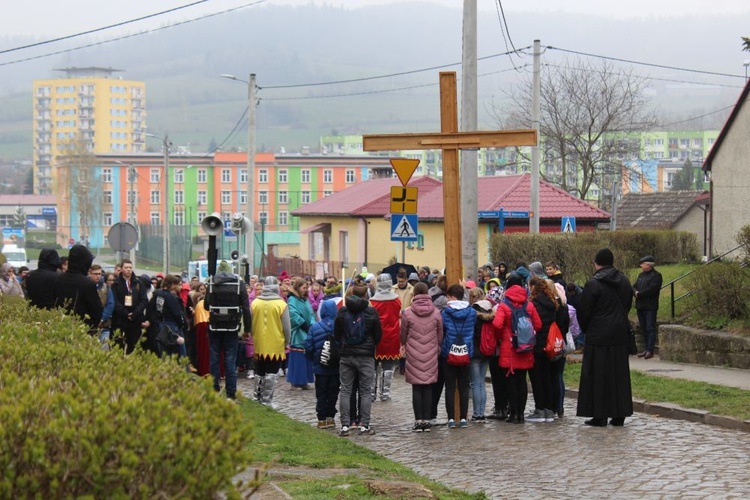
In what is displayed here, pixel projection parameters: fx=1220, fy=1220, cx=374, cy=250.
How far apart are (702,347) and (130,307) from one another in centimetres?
939

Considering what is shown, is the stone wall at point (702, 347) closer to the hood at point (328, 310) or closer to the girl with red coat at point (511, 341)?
the girl with red coat at point (511, 341)

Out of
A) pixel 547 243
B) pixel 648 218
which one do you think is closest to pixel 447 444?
pixel 547 243

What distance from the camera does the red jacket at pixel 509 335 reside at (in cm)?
1435

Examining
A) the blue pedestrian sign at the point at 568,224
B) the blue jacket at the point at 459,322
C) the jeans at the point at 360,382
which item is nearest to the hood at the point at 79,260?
the jeans at the point at 360,382

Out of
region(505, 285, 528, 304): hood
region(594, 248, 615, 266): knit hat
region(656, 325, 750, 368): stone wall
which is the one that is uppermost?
region(594, 248, 615, 266): knit hat

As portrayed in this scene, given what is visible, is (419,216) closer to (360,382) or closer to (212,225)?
(212,225)

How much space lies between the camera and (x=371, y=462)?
1120 cm

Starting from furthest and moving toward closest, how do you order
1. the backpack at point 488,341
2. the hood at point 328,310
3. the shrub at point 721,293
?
the shrub at point 721,293, the hood at point 328,310, the backpack at point 488,341

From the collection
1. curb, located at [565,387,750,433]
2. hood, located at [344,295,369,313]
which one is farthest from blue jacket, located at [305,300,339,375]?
curb, located at [565,387,750,433]

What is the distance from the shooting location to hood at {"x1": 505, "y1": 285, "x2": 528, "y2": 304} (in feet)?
46.8

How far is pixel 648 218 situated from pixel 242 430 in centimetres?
5904

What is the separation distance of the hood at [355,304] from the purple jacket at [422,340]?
0.60 m

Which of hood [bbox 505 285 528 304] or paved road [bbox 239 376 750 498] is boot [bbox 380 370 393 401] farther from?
hood [bbox 505 285 528 304]

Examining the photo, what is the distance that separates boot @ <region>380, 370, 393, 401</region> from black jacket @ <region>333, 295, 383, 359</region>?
2.95m
